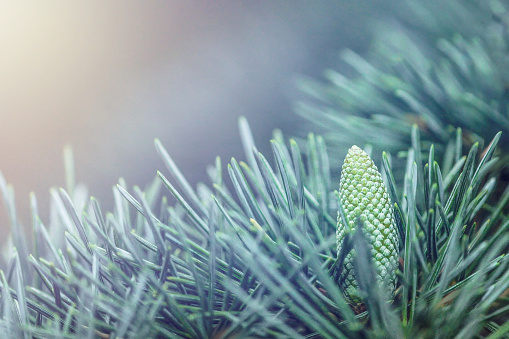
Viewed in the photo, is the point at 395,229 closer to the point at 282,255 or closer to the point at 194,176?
the point at 282,255

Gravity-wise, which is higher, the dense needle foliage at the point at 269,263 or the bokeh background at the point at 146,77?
the bokeh background at the point at 146,77

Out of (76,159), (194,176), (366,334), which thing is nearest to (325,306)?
(366,334)

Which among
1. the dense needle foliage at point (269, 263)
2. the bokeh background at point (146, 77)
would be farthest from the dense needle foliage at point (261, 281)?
the bokeh background at point (146, 77)

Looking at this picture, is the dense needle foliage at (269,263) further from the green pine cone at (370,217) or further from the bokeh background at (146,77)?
the bokeh background at (146,77)

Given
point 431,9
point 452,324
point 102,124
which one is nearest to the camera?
point 452,324

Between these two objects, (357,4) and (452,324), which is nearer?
(452,324)

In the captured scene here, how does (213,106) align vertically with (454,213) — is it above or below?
above

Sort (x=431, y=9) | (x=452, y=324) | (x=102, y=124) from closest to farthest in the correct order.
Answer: (x=452, y=324) < (x=431, y=9) < (x=102, y=124)

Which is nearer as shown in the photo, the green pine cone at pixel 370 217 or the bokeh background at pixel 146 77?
the green pine cone at pixel 370 217
